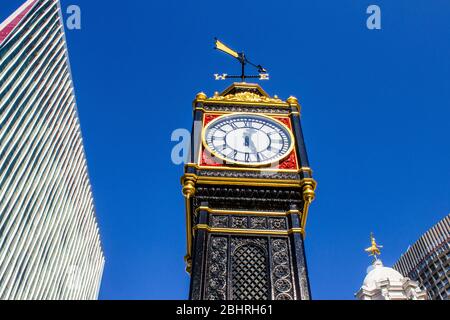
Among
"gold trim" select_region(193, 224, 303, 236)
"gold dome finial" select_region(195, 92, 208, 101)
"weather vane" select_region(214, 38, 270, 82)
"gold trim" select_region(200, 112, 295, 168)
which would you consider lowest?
"gold trim" select_region(193, 224, 303, 236)

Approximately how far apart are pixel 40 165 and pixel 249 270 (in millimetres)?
42447

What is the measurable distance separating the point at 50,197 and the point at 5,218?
9.93m

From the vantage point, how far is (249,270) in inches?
442

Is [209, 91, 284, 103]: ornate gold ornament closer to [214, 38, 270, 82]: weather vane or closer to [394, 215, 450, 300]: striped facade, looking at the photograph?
[214, 38, 270, 82]: weather vane

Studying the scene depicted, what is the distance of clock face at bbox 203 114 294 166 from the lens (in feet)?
44.5

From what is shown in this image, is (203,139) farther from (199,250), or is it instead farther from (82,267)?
(82,267)

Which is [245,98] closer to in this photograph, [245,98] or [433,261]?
[245,98]

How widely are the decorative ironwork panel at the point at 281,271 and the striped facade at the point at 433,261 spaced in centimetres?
7816

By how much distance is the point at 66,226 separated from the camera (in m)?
56.9

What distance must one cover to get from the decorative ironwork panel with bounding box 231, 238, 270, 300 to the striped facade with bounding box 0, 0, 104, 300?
3439cm

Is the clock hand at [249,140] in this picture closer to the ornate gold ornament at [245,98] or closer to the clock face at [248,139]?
the clock face at [248,139]

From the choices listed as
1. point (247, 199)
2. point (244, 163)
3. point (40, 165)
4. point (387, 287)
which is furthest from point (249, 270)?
point (40, 165)

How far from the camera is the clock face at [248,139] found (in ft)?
44.5

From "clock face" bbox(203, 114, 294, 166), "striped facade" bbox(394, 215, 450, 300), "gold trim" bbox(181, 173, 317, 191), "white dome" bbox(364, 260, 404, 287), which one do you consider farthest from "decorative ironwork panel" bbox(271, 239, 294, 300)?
"striped facade" bbox(394, 215, 450, 300)
